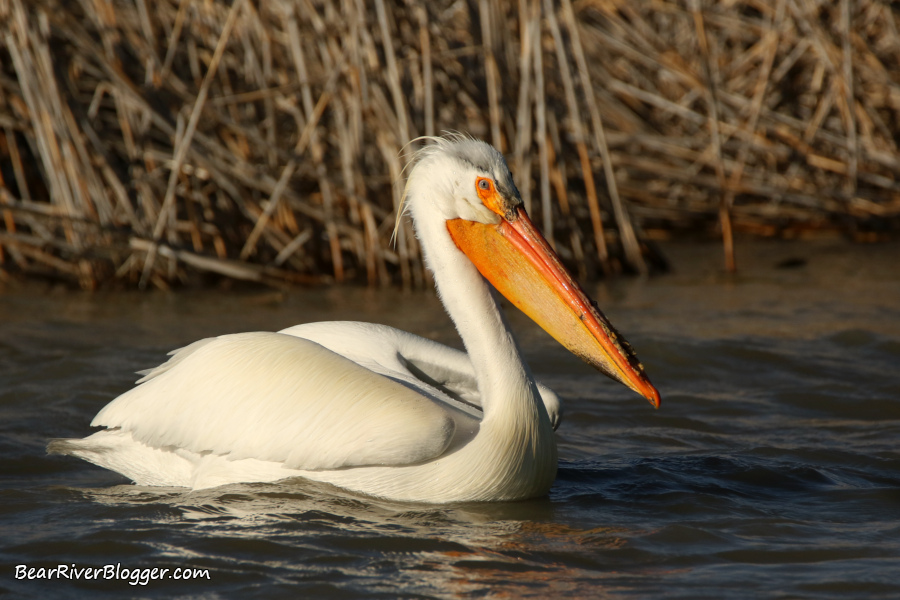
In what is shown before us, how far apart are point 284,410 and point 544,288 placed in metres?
0.86

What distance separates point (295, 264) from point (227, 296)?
0.49 meters

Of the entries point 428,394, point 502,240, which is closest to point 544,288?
point 502,240

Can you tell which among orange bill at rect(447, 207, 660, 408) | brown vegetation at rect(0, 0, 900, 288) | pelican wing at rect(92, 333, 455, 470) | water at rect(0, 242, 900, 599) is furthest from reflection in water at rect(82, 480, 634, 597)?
brown vegetation at rect(0, 0, 900, 288)

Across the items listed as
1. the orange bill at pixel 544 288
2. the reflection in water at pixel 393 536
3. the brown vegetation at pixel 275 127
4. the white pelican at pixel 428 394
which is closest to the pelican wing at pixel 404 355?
the white pelican at pixel 428 394

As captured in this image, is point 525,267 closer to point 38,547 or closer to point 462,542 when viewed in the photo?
point 462,542

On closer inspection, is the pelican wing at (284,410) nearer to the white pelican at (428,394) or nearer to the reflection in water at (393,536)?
the white pelican at (428,394)

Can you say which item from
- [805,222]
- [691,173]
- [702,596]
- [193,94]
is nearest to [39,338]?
[193,94]

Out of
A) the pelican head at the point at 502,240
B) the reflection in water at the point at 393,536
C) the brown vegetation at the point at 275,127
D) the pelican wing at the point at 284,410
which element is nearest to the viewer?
the reflection in water at the point at 393,536

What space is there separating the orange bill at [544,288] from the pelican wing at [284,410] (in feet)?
1.41

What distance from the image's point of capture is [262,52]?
6.29 metres

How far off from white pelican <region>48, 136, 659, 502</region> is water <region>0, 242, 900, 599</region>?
100mm

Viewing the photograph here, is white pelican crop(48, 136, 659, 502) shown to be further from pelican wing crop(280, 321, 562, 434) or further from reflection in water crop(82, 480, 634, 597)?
pelican wing crop(280, 321, 562, 434)

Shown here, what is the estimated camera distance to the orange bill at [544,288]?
310cm

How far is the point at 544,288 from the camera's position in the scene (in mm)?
3203
